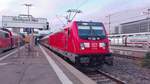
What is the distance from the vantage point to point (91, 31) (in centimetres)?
1694

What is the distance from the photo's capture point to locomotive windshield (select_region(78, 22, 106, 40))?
54.0ft

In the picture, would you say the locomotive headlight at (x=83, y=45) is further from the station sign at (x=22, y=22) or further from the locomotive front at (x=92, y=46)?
the station sign at (x=22, y=22)

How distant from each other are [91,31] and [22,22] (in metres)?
37.7

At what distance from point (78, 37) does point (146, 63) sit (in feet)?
25.6

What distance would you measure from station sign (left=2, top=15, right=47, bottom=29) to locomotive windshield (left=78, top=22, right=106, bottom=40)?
3548 cm

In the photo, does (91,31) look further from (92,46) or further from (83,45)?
(83,45)

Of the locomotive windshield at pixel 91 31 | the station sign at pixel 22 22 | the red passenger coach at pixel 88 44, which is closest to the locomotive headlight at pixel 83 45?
the red passenger coach at pixel 88 44

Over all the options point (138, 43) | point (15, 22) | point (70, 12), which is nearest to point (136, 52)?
point (70, 12)

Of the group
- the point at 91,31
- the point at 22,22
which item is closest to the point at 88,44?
the point at 91,31

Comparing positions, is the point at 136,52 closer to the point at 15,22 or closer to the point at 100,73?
the point at 100,73

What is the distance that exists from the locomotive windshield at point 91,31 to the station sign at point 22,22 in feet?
116

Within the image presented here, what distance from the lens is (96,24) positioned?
57.6ft

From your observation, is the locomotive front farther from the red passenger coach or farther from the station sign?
the station sign

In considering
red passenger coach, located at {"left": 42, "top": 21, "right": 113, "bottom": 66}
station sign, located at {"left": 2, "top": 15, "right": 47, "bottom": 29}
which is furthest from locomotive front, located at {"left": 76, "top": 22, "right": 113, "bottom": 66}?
station sign, located at {"left": 2, "top": 15, "right": 47, "bottom": 29}
